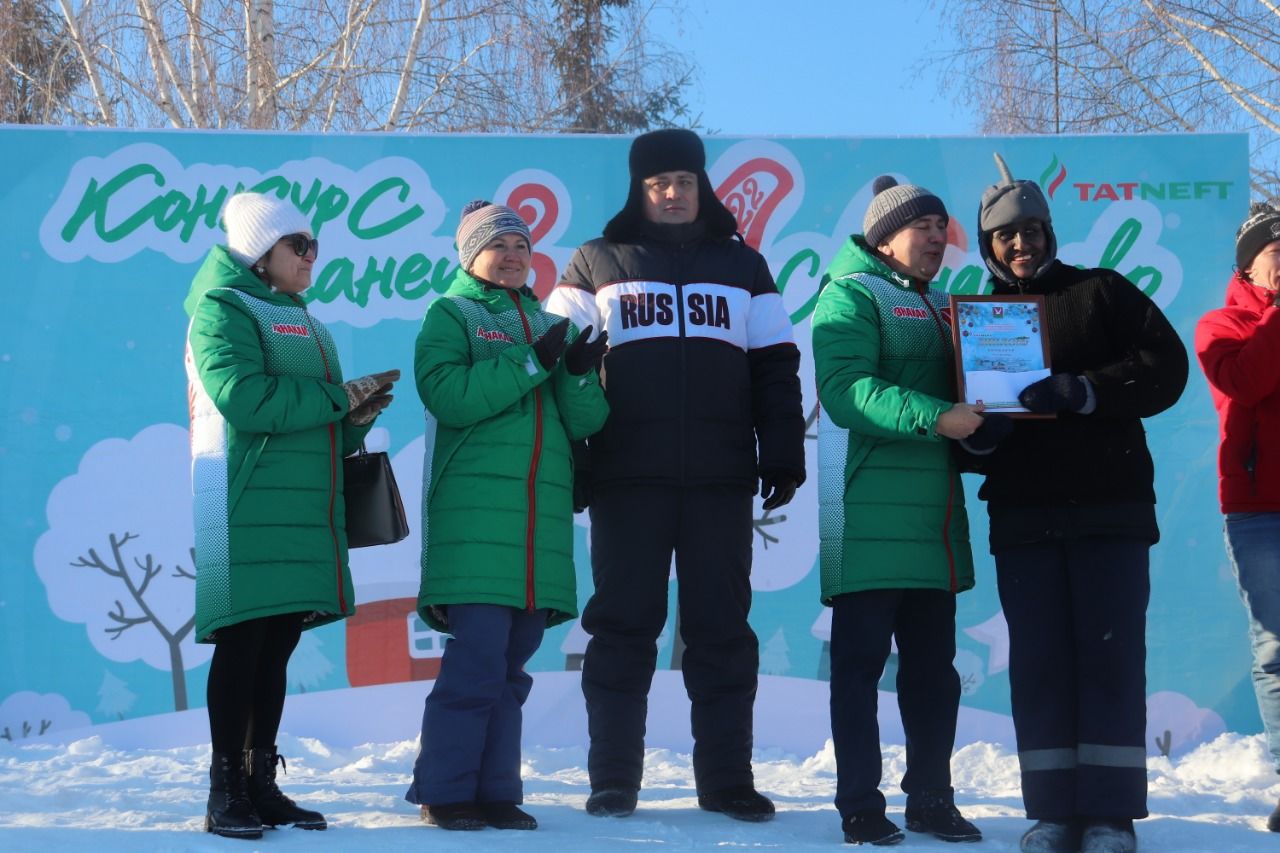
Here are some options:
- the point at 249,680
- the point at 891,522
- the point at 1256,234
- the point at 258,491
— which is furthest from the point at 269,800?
the point at 1256,234

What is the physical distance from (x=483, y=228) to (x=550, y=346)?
0.42 meters

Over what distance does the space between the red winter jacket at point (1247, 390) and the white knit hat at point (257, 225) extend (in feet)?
7.61

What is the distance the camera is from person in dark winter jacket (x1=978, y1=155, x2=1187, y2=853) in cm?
280

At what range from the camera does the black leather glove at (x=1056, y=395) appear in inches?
110

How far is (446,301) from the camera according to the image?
3.15 metres

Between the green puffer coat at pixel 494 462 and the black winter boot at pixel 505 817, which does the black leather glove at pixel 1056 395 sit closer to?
the green puffer coat at pixel 494 462

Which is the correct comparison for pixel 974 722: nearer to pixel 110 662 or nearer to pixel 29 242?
pixel 110 662

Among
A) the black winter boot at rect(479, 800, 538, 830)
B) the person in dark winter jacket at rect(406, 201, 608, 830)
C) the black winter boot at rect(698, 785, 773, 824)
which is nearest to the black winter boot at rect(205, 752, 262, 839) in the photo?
the person in dark winter jacket at rect(406, 201, 608, 830)

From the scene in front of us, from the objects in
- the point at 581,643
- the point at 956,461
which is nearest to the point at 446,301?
the point at 956,461

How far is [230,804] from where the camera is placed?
275cm

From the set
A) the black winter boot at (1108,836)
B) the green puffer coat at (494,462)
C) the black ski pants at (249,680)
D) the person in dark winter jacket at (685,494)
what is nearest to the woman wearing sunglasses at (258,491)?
the black ski pants at (249,680)

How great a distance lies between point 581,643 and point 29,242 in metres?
2.22

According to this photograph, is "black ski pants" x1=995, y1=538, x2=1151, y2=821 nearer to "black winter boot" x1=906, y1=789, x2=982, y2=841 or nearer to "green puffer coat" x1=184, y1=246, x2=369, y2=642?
"black winter boot" x1=906, y1=789, x2=982, y2=841

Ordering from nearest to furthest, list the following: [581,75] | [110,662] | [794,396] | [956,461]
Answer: [956,461] < [794,396] < [110,662] < [581,75]
